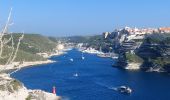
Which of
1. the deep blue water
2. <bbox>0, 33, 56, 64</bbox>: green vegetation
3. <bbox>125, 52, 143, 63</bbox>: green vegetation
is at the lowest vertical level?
the deep blue water

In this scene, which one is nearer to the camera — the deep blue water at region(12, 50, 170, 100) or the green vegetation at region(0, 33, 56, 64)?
the deep blue water at region(12, 50, 170, 100)

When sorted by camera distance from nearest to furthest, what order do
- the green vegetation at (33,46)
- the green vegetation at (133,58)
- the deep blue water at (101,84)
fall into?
the deep blue water at (101,84)
the green vegetation at (133,58)
the green vegetation at (33,46)

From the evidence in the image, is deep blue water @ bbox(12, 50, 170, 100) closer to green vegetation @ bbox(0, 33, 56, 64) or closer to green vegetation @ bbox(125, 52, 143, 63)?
green vegetation @ bbox(125, 52, 143, 63)

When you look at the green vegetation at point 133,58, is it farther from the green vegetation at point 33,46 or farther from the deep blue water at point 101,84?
the green vegetation at point 33,46

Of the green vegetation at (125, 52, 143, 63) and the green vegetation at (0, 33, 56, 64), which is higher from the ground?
the green vegetation at (0, 33, 56, 64)

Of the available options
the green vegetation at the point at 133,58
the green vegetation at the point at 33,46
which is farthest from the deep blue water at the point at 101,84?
the green vegetation at the point at 33,46

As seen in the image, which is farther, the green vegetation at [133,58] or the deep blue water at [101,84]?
the green vegetation at [133,58]

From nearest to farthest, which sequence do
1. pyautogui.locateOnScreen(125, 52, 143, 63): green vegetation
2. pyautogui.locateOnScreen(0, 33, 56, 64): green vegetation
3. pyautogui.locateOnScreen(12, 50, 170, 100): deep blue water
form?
pyautogui.locateOnScreen(12, 50, 170, 100): deep blue water, pyautogui.locateOnScreen(125, 52, 143, 63): green vegetation, pyautogui.locateOnScreen(0, 33, 56, 64): green vegetation

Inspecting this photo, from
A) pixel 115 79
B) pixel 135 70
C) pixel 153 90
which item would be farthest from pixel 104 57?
pixel 153 90

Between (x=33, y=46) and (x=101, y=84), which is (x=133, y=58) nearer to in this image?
(x=101, y=84)

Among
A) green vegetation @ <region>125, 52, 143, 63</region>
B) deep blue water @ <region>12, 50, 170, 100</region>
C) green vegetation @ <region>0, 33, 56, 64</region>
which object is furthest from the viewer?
green vegetation @ <region>0, 33, 56, 64</region>

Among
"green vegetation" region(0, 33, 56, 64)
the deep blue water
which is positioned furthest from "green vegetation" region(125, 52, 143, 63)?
"green vegetation" region(0, 33, 56, 64)
